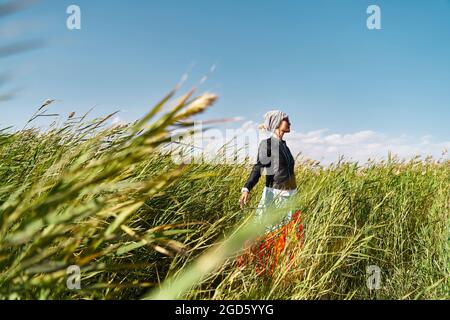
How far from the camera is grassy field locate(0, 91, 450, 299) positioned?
38.7 inches

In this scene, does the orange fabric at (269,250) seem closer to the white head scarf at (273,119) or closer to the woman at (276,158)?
the woman at (276,158)

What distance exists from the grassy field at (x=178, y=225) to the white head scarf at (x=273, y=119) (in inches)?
20.0

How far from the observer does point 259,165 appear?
3.85m

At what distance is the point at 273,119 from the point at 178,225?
2741 millimetres

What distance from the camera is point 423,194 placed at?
426cm

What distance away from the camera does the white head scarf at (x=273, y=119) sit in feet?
13.0

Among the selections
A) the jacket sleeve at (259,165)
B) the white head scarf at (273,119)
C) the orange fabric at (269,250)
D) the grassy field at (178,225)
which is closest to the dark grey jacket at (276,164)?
the jacket sleeve at (259,165)

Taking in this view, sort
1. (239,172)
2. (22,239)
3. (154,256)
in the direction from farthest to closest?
1. (239,172)
2. (154,256)
3. (22,239)

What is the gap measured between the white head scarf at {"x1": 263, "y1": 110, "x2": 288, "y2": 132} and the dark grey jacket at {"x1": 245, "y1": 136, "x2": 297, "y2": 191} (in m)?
0.10

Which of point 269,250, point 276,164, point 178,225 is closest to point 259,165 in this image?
point 276,164

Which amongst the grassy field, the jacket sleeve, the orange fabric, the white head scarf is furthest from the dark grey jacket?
the orange fabric

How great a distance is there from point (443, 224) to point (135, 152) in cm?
333
